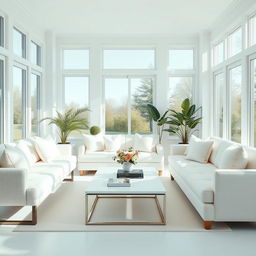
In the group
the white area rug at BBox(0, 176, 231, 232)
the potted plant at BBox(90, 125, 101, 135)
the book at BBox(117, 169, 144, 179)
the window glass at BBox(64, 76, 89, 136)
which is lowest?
the white area rug at BBox(0, 176, 231, 232)

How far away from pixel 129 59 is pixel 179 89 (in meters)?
1.57

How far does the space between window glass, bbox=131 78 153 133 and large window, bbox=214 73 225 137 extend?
1.79 metres

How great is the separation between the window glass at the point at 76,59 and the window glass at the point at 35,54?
97 centimetres

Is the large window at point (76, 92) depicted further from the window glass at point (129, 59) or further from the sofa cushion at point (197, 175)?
the sofa cushion at point (197, 175)

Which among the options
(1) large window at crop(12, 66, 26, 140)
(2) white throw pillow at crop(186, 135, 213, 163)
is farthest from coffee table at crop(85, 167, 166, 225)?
(1) large window at crop(12, 66, 26, 140)

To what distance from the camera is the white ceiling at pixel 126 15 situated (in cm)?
629

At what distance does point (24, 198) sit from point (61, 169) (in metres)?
1.51

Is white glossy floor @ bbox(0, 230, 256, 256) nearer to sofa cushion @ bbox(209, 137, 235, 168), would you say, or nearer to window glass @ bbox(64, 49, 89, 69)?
sofa cushion @ bbox(209, 137, 235, 168)

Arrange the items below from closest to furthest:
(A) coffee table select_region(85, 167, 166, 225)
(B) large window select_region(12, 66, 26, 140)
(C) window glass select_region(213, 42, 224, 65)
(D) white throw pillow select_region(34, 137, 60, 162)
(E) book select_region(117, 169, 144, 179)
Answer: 1. (A) coffee table select_region(85, 167, 166, 225)
2. (E) book select_region(117, 169, 144, 179)
3. (D) white throw pillow select_region(34, 137, 60, 162)
4. (B) large window select_region(12, 66, 26, 140)
5. (C) window glass select_region(213, 42, 224, 65)

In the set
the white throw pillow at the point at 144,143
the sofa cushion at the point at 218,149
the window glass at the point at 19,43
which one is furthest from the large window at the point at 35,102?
the sofa cushion at the point at 218,149

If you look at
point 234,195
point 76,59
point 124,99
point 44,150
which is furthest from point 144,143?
point 234,195

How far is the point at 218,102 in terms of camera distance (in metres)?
7.82

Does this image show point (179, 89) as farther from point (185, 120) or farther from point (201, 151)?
point (201, 151)

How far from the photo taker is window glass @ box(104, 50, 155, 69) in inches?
350
